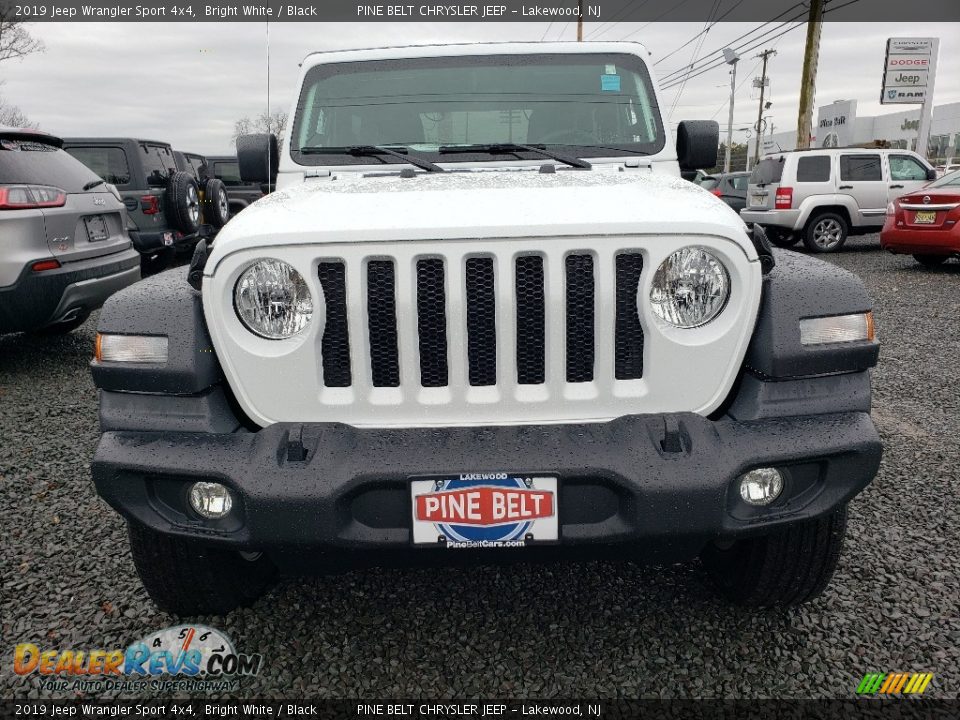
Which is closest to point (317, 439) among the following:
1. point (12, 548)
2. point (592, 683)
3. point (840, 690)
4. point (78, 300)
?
point (592, 683)

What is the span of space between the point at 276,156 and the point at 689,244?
230cm

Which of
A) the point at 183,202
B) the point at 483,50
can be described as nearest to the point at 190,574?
the point at 483,50

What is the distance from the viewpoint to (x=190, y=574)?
229 cm

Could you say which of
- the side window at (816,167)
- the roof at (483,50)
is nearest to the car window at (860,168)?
the side window at (816,167)

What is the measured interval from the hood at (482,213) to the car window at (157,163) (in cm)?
835

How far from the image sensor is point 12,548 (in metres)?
2.97

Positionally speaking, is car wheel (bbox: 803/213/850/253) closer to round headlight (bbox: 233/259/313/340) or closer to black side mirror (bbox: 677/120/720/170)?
black side mirror (bbox: 677/120/720/170)

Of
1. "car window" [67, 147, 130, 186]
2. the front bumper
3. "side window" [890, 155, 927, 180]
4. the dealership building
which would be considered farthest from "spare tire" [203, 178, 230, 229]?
the dealership building

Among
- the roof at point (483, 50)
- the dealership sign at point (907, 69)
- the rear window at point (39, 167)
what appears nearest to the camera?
the roof at point (483, 50)

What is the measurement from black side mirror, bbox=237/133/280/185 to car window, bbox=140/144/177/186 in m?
7.26

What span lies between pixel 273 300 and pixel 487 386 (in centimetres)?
63

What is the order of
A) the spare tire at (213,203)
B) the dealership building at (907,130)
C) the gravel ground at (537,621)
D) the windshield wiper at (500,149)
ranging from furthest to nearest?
the dealership building at (907,130)
the spare tire at (213,203)
the windshield wiper at (500,149)
the gravel ground at (537,621)

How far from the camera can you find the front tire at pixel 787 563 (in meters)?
2.21

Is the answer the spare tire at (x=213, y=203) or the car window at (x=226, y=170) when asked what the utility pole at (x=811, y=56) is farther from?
the spare tire at (x=213, y=203)
